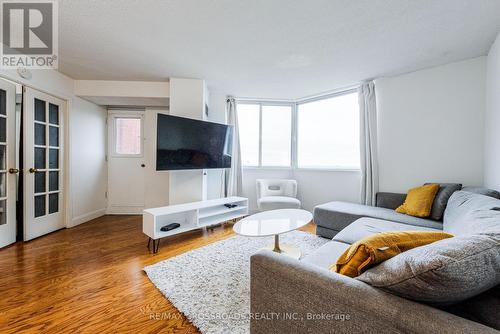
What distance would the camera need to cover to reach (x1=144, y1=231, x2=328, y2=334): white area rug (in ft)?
4.37

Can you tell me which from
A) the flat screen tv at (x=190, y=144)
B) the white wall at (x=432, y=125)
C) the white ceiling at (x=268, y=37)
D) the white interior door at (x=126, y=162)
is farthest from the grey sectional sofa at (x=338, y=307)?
the white interior door at (x=126, y=162)

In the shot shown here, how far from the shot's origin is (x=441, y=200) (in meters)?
2.27

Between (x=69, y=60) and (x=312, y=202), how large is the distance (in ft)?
14.0

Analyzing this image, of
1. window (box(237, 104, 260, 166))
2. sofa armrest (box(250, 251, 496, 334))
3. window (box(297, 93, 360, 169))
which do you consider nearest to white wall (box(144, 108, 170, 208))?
window (box(237, 104, 260, 166))

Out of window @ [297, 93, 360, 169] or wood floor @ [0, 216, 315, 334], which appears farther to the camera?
window @ [297, 93, 360, 169]

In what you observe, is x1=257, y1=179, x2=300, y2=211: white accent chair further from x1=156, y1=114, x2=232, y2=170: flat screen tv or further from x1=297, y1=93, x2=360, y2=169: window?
→ x1=156, y1=114, x2=232, y2=170: flat screen tv

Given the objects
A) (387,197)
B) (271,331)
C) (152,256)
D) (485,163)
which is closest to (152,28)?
(152,256)

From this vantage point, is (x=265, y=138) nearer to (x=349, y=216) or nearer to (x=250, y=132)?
(x=250, y=132)

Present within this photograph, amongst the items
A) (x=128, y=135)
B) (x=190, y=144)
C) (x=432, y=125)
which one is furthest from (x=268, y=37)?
(x=128, y=135)

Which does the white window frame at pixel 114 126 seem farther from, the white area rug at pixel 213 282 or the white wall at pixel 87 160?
the white area rug at pixel 213 282

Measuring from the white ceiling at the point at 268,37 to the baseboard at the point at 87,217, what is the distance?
7.25 feet

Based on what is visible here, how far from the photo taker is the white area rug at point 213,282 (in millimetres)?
1332

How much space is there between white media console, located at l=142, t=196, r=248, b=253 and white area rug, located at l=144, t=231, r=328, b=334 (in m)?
0.39

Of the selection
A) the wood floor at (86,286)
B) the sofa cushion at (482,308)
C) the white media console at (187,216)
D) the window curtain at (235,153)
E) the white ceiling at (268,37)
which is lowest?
the wood floor at (86,286)
